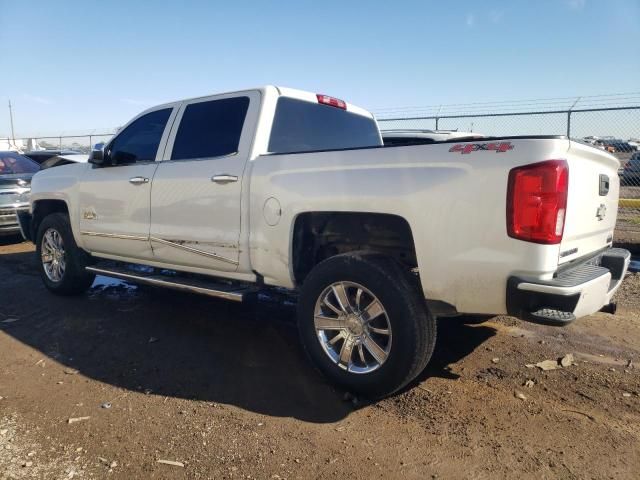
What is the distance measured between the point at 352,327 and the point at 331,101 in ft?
7.96

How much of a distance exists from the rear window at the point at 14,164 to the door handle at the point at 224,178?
320 inches

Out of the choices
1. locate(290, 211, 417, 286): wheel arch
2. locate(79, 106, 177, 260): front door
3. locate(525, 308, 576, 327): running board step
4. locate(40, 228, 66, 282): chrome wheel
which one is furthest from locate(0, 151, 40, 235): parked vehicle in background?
locate(525, 308, 576, 327): running board step

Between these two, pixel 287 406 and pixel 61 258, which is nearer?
pixel 287 406

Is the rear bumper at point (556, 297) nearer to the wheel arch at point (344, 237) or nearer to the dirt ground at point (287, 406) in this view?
the dirt ground at point (287, 406)

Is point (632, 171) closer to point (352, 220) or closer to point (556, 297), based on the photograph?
point (352, 220)

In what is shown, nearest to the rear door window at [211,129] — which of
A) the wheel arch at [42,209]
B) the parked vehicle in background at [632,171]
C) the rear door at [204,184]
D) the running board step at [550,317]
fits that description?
the rear door at [204,184]

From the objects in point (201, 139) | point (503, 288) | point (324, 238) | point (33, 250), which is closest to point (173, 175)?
point (201, 139)

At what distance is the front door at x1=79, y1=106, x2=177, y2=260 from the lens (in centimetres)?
484

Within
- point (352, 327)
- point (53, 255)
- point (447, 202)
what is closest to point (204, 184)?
point (352, 327)

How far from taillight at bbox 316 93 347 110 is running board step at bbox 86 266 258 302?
6.21ft

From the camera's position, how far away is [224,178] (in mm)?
4047

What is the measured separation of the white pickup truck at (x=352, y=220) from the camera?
276cm

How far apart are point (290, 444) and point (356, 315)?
3.04ft

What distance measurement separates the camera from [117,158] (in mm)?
5082
